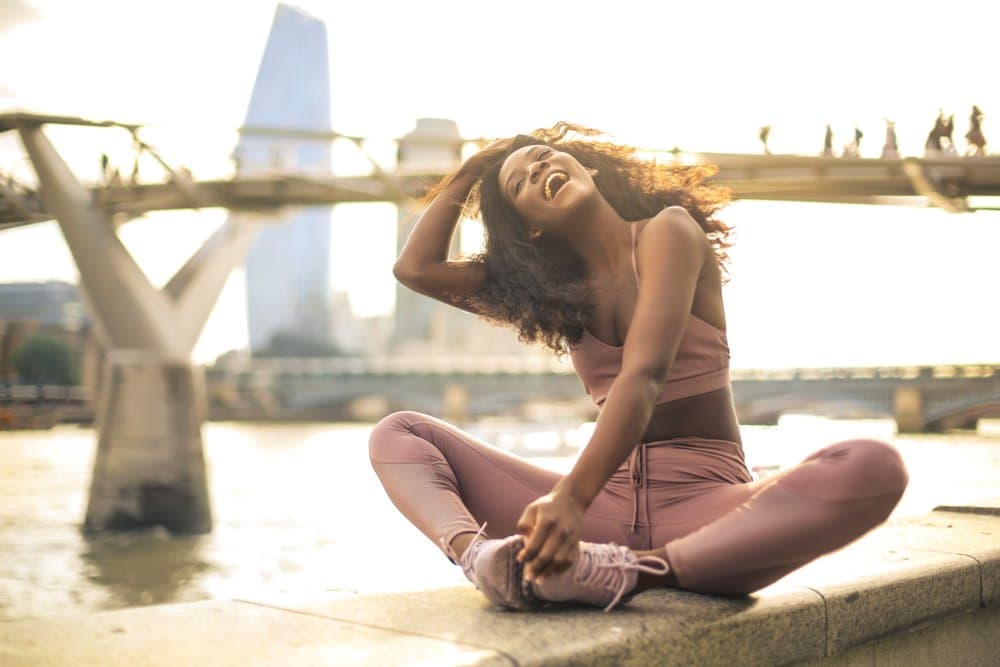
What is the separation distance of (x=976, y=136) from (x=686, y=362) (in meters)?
21.5

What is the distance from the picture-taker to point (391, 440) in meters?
2.90

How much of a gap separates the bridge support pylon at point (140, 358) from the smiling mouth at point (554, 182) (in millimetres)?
23156

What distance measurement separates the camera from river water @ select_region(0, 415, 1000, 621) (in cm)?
2280

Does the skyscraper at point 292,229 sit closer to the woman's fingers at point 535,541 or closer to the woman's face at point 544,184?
the woman's face at point 544,184

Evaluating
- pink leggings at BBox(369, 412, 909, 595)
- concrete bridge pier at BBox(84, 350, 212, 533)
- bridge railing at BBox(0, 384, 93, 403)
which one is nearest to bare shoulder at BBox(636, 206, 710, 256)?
pink leggings at BBox(369, 412, 909, 595)

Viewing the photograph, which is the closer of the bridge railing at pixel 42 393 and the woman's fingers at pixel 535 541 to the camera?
the woman's fingers at pixel 535 541

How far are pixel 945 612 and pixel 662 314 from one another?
1.32 meters

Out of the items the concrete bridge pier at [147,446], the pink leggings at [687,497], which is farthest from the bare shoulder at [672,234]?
the concrete bridge pier at [147,446]

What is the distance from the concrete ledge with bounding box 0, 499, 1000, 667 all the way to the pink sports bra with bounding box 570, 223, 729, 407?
0.51m

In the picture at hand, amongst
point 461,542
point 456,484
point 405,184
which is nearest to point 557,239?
point 456,484

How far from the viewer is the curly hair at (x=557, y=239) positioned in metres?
2.95

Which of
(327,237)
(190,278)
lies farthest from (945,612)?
(327,237)

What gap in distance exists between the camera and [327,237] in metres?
174

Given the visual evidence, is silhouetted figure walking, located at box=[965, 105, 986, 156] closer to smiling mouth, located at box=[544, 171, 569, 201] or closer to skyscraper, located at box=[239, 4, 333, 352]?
smiling mouth, located at box=[544, 171, 569, 201]
